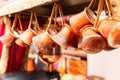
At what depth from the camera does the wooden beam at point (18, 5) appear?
0.74m

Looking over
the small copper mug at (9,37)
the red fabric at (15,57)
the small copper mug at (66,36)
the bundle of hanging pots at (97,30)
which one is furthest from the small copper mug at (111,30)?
the red fabric at (15,57)

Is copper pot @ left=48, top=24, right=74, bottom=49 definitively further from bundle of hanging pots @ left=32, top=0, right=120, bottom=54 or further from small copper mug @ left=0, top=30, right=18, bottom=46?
small copper mug @ left=0, top=30, right=18, bottom=46

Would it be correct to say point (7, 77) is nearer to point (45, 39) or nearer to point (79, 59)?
point (45, 39)

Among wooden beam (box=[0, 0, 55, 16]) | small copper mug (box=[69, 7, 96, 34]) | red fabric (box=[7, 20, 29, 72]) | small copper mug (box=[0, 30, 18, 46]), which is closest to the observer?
small copper mug (box=[69, 7, 96, 34])

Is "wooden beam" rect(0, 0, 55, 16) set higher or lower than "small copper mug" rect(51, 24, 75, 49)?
higher

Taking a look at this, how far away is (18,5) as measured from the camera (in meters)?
0.84

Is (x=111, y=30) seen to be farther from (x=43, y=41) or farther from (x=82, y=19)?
(x=43, y=41)

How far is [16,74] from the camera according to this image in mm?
1275

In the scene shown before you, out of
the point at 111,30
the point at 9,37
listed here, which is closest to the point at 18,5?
the point at 9,37

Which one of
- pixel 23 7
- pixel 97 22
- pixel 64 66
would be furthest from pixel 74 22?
pixel 64 66

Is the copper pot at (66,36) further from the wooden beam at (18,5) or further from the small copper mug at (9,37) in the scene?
the small copper mug at (9,37)

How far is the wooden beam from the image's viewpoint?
2.42 ft

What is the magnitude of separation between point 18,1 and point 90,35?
1.37 ft

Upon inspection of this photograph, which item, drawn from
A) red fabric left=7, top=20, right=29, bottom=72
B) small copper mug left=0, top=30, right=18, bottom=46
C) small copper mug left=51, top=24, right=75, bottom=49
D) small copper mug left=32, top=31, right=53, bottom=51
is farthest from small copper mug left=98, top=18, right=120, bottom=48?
red fabric left=7, top=20, right=29, bottom=72
